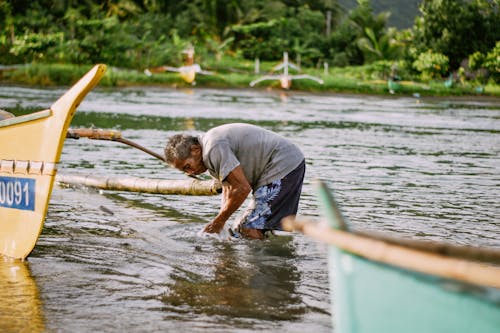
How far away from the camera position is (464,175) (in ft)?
40.5

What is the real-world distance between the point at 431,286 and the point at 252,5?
44989 millimetres

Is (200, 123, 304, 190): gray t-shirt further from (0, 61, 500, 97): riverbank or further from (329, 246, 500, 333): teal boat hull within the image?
(0, 61, 500, 97): riverbank

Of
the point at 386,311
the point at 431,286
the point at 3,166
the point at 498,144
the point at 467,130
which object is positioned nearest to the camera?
the point at 431,286

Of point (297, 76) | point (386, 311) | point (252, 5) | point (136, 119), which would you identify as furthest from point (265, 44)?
point (386, 311)

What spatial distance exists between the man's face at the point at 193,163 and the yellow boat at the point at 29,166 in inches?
34.1

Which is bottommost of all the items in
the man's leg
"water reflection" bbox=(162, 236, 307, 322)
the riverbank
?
the riverbank

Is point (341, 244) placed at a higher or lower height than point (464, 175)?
higher

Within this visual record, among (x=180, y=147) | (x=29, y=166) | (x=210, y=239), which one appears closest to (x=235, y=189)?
(x=180, y=147)

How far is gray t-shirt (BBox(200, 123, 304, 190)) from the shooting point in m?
6.12

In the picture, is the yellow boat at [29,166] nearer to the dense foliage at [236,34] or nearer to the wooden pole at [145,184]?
the wooden pole at [145,184]

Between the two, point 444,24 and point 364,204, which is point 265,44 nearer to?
point 444,24

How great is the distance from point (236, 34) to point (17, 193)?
40003 millimetres

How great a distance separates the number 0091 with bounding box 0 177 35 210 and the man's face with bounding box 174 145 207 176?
1107mm

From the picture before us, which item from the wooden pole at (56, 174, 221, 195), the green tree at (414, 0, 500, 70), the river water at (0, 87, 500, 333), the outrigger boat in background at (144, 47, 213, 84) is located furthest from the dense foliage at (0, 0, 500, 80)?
the wooden pole at (56, 174, 221, 195)
